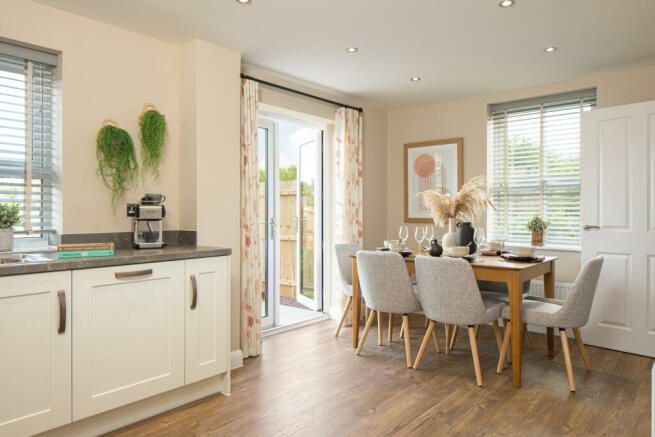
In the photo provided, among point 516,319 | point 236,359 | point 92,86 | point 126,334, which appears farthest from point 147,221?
point 516,319

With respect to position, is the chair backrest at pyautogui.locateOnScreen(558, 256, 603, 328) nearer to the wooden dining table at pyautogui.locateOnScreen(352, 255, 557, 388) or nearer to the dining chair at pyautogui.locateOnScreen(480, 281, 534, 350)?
the wooden dining table at pyautogui.locateOnScreen(352, 255, 557, 388)

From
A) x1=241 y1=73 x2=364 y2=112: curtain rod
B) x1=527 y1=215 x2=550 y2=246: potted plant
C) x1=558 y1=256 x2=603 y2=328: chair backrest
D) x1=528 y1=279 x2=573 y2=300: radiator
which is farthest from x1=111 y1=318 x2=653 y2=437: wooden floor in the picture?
x1=241 y1=73 x2=364 y2=112: curtain rod

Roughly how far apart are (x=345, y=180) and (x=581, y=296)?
8.21 ft

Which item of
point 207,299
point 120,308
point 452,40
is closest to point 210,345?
point 207,299

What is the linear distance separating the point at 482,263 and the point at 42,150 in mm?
3081

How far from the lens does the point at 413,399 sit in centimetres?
265

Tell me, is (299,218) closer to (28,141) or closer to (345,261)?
(345,261)

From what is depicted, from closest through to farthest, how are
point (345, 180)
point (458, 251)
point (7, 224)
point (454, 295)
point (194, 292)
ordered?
1. point (7, 224)
2. point (194, 292)
3. point (454, 295)
4. point (458, 251)
5. point (345, 180)

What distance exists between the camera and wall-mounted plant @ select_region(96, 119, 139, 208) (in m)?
2.79

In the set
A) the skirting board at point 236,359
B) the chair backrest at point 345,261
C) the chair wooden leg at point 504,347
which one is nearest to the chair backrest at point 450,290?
the chair wooden leg at point 504,347

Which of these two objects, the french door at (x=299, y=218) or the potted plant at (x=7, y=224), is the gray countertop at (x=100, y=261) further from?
the french door at (x=299, y=218)

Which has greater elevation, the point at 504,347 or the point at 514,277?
the point at 514,277

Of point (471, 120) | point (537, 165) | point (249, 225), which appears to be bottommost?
point (249, 225)

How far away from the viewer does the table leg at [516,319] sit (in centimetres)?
282
